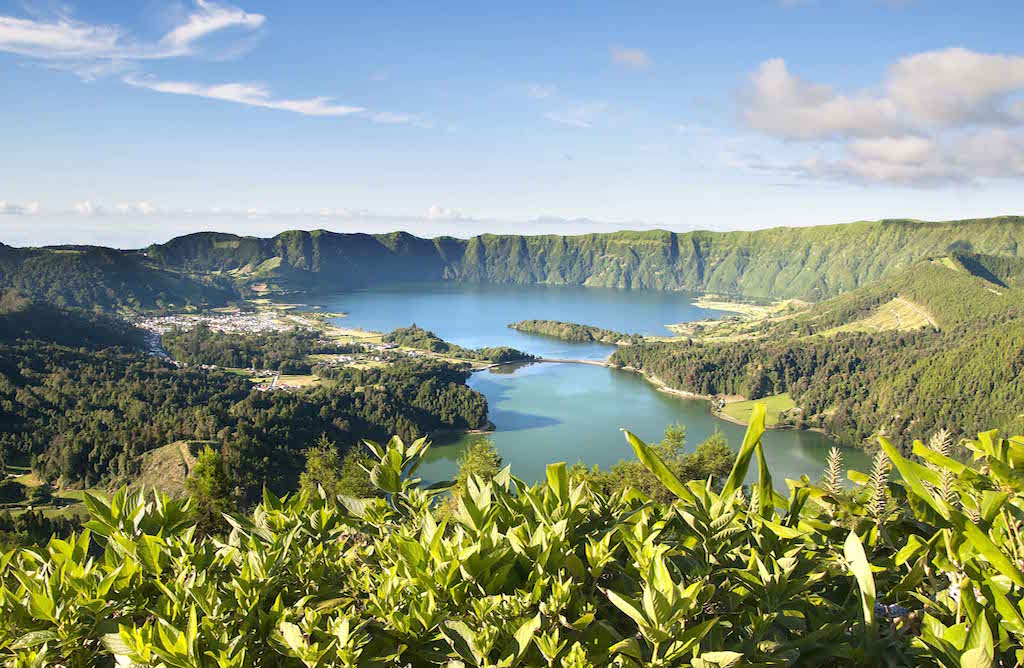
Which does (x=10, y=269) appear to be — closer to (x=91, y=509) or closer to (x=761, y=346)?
(x=761, y=346)

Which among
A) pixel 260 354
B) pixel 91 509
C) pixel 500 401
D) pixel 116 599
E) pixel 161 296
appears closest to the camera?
pixel 116 599

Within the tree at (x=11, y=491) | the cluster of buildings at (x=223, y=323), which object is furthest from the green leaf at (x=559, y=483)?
the cluster of buildings at (x=223, y=323)

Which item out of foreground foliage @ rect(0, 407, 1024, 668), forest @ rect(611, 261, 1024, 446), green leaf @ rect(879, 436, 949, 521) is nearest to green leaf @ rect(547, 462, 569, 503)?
foreground foliage @ rect(0, 407, 1024, 668)

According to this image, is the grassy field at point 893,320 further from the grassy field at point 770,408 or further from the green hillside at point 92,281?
the green hillside at point 92,281

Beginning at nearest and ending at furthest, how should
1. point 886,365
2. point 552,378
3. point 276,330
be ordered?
point 886,365 < point 552,378 < point 276,330

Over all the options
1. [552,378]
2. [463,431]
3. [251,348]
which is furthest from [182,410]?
[552,378]

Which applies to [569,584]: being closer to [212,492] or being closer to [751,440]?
[751,440]

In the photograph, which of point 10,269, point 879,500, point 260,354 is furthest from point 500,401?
point 10,269
